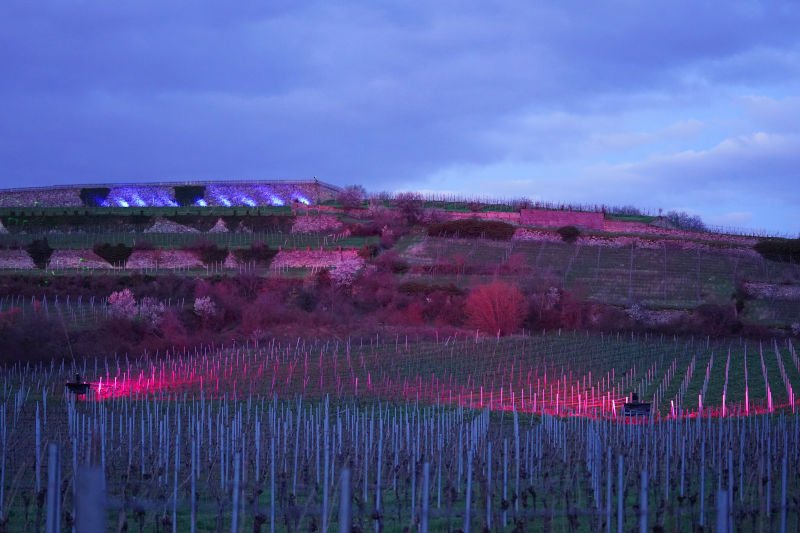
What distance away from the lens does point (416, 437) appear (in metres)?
15.5

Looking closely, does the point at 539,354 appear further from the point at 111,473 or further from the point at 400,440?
the point at 111,473

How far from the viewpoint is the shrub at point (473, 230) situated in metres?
50.4

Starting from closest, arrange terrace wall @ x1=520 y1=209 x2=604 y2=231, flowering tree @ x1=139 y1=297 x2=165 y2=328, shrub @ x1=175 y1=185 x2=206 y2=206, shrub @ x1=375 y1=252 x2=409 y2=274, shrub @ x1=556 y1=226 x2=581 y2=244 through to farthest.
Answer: flowering tree @ x1=139 y1=297 x2=165 y2=328, shrub @ x1=375 y1=252 x2=409 y2=274, shrub @ x1=556 y1=226 x2=581 y2=244, terrace wall @ x1=520 y1=209 x2=604 y2=231, shrub @ x1=175 y1=185 x2=206 y2=206

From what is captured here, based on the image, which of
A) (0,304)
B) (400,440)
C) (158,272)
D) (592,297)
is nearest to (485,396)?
(400,440)

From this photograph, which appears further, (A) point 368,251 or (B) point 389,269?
(A) point 368,251

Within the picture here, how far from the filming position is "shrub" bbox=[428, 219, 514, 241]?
50438 millimetres

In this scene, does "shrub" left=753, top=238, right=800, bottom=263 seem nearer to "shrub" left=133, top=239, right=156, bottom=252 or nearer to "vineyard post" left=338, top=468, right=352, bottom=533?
"shrub" left=133, top=239, right=156, bottom=252

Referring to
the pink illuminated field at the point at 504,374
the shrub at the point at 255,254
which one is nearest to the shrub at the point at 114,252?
the shrub at the point at 255,254

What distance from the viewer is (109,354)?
3122 cm

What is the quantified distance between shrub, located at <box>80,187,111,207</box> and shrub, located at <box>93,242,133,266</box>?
58.0ft

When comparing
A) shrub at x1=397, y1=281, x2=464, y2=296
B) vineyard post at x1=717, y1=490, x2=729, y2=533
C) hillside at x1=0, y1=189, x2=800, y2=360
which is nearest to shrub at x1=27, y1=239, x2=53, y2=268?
hillside at x1=0, y1=189, x2=800, y2=360

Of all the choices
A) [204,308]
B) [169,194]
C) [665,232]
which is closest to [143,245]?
[204,308]

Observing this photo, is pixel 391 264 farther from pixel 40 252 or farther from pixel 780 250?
pixel 780 250

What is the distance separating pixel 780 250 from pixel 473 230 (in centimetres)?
1538
